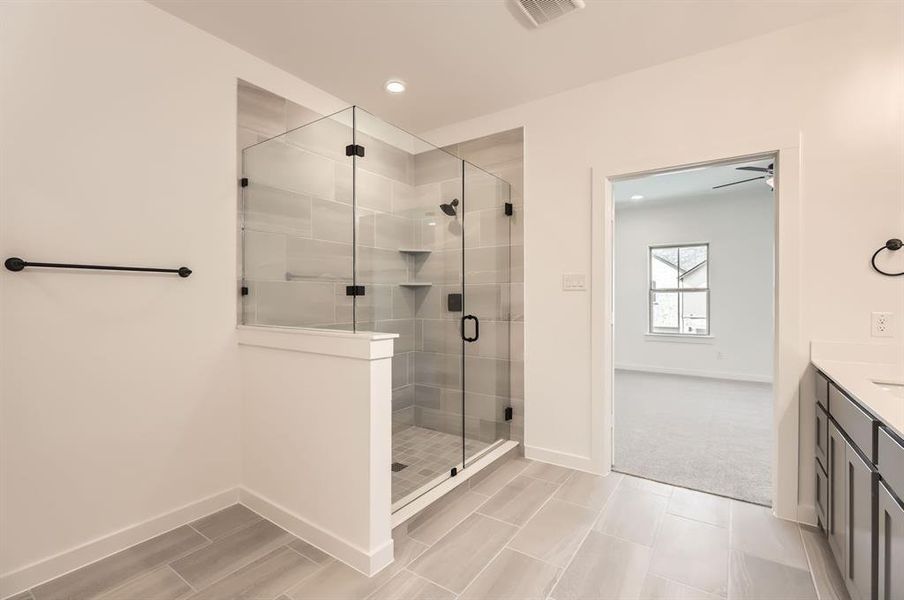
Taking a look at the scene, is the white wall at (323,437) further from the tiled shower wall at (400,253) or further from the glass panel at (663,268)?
the glass panel at (663,268)

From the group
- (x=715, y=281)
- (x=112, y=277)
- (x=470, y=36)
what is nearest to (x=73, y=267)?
(x=112, y=277)

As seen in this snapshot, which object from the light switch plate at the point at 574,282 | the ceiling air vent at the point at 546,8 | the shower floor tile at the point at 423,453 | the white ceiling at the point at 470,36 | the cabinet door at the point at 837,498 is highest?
the white ceiling at the point at 470,36

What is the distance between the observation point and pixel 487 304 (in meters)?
3.14

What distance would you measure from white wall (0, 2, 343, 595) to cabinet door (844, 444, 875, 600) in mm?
2761

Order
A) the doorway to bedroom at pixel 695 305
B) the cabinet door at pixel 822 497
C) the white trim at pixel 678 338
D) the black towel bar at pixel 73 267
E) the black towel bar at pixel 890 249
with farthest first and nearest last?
the white trim at pixel 678 338 < the doorway to bedroom at pixel 695 305 < the black towel bar at pixel 890 249 < the cabinet door at pixel 822 497 < the black towel bar at pixel 73 267

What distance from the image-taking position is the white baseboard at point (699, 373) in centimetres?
588

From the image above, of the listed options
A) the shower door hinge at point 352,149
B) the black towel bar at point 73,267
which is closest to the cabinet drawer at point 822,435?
the shower door hinge at point 352,149

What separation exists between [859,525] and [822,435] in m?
0.70

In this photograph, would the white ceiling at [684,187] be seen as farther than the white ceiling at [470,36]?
Yes

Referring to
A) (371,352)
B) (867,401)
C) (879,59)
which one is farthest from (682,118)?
(371,352)

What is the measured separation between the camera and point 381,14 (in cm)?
215

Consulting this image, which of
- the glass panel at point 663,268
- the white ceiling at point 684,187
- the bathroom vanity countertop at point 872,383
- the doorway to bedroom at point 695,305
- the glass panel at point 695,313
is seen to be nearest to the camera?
the bathroom vanity countertop at point 872,383

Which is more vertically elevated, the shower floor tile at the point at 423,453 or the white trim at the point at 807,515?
the shower floor tile at the point at 423,453

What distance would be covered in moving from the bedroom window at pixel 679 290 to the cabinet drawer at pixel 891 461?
5.68 m
